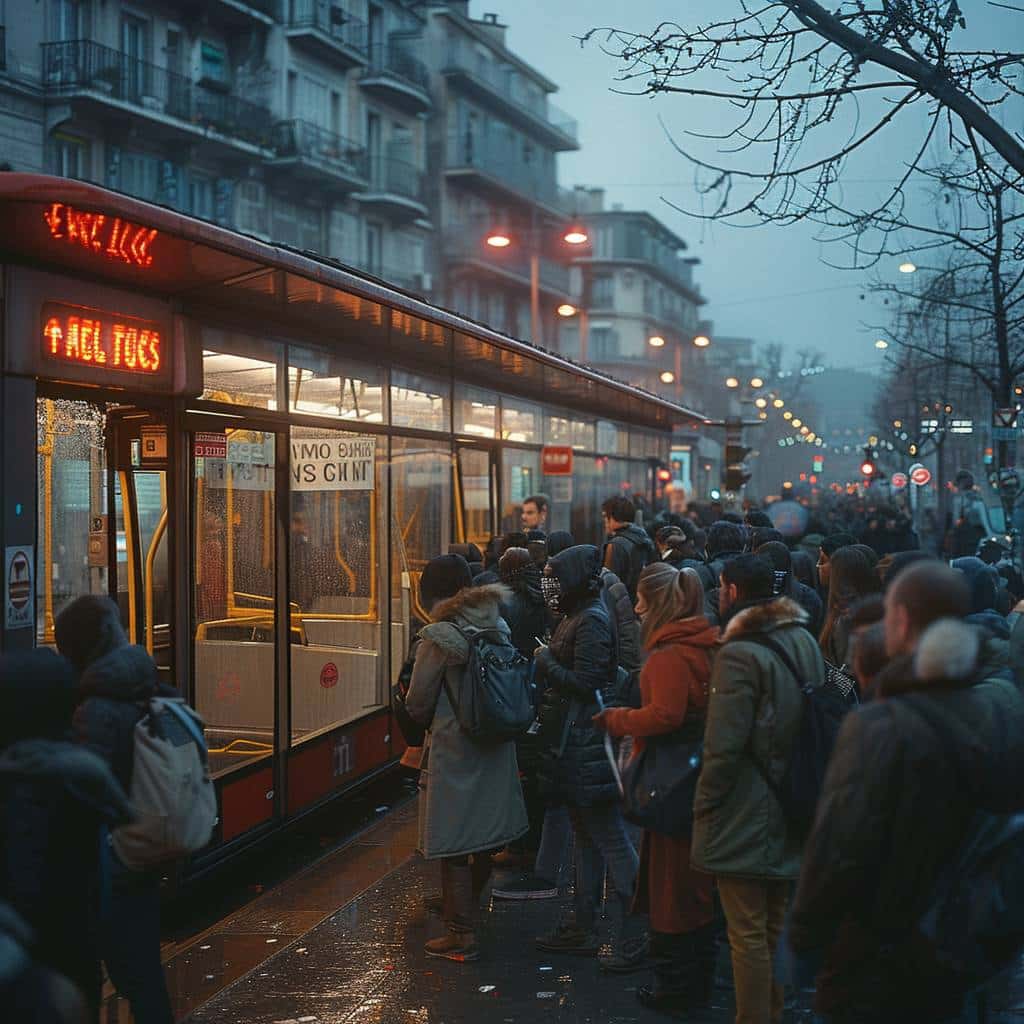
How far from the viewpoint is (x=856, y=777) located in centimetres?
340

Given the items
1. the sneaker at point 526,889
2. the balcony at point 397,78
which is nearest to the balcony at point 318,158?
the balcony at point 397,78

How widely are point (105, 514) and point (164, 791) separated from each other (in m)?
2.77

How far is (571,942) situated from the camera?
21.6ft

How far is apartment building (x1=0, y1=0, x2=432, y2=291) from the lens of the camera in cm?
2884

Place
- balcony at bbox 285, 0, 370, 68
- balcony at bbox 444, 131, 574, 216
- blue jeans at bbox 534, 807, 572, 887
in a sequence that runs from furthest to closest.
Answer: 1. balcony at bbox 444, 131, 574, 216
2. balcony at bbox 285, 0, 370, 68
3. blue jeans at bbox 534, 807, 572, 887

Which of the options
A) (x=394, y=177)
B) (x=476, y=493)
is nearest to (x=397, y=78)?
(x=394, y=177)

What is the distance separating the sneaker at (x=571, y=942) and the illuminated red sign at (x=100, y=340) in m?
3.39

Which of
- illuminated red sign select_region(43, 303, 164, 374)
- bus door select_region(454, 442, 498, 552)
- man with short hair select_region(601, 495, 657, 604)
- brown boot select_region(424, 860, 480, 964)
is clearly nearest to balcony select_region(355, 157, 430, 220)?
bus door select_region(454, 442, 498, 552)

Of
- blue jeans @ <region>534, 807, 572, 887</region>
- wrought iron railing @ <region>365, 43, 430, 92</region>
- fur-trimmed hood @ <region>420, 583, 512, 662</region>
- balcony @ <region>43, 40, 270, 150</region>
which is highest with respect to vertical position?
wrought iron railing @ <region>365, 43, 430, 92</region>

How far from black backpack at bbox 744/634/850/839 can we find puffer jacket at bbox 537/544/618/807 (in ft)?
5.25

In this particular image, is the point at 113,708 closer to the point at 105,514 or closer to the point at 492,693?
the point at 492,693

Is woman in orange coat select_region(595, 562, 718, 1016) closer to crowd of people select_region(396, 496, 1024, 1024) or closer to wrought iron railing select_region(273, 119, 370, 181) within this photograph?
crowd of people select_region(396, 496, 1024, 1024)

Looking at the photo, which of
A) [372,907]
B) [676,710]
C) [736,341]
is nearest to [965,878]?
[676,710]

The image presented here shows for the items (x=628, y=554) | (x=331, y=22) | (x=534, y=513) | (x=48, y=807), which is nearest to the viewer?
(x=48, y=807)
